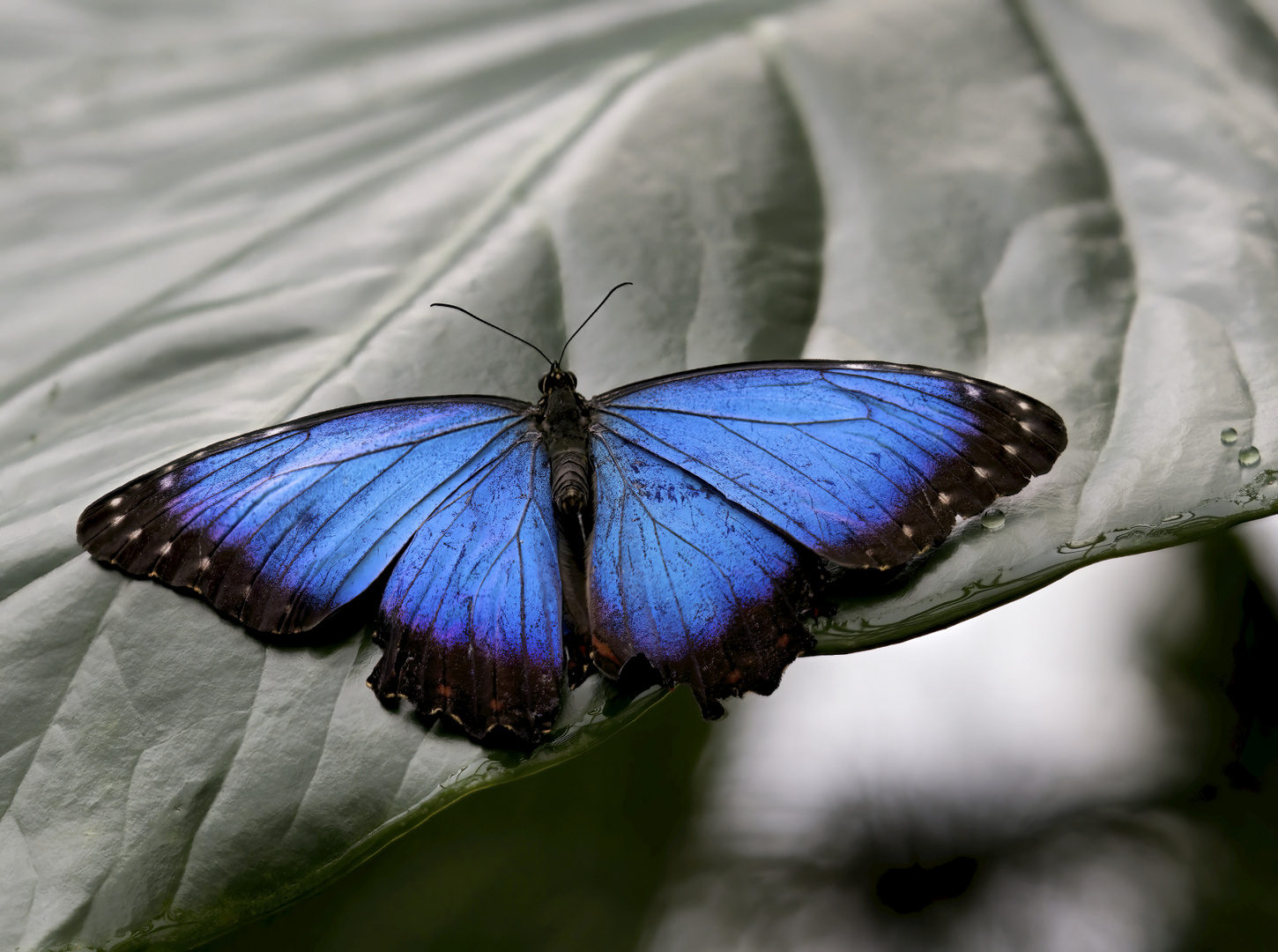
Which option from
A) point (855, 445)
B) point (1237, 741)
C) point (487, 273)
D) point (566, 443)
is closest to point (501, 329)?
point (487, 273)

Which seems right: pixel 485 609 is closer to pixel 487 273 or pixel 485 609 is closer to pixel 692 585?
pixel 692 585

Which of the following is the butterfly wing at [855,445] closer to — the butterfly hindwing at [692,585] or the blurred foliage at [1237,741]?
the butterfly hindwing at [692,585]

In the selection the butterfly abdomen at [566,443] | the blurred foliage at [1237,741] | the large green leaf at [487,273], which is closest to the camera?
the large green leaf at [487,273]

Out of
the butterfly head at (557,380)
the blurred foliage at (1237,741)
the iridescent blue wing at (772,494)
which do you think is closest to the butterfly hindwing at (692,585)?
the iridescent blue wing at (772,494)

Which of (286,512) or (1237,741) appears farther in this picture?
(1237,741)

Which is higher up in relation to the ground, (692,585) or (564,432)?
(564,432)

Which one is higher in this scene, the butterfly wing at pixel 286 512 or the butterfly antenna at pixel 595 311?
the butterfly antenna at pixel 595 311

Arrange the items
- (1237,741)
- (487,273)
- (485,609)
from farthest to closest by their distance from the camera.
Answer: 1. (1237,741)
2. (487,273)
3. (485,609)

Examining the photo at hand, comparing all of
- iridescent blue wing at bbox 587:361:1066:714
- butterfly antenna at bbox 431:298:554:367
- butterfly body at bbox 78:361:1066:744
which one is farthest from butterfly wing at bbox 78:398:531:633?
iridescent blue wing at bbox 587:361:1066:714
